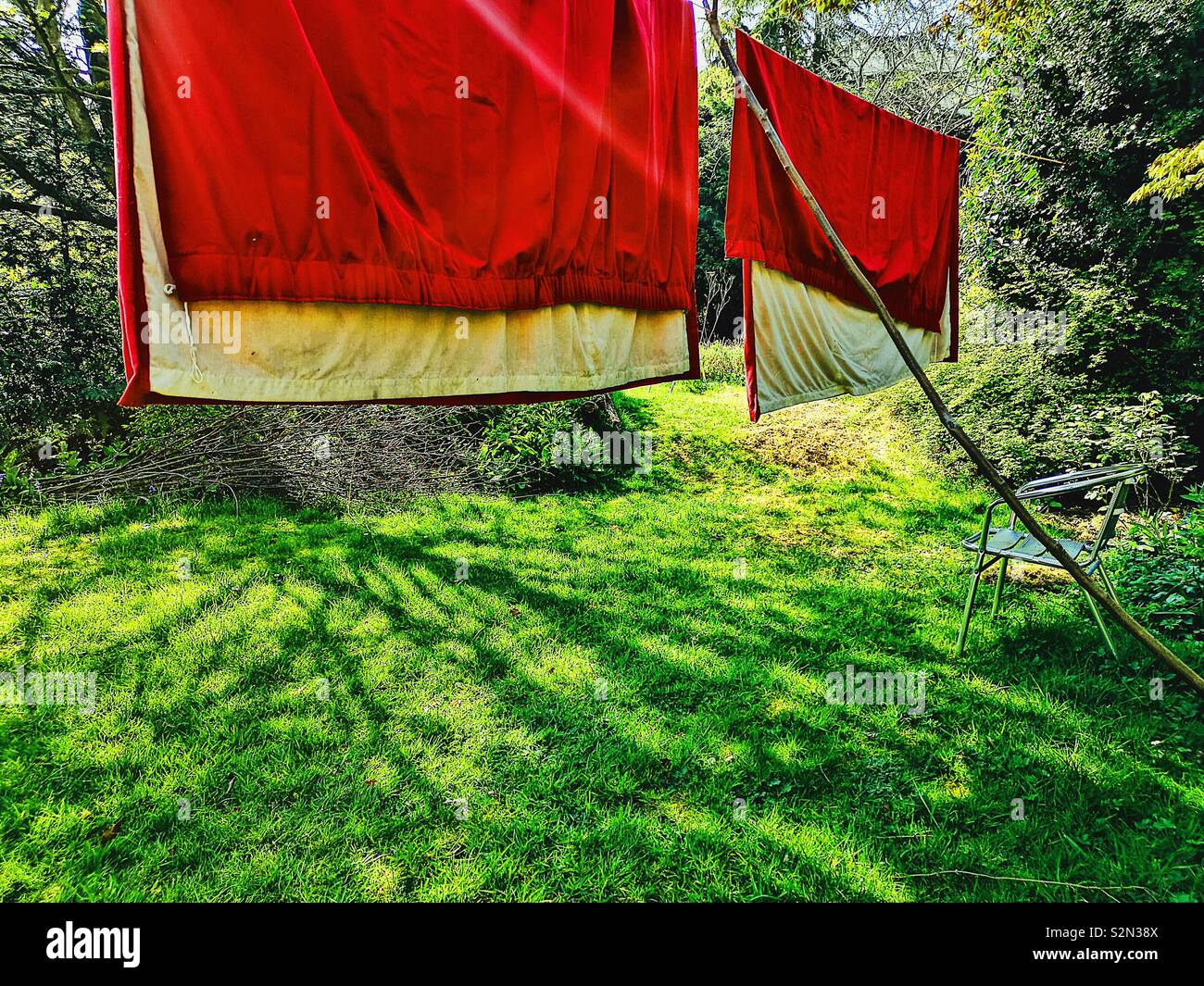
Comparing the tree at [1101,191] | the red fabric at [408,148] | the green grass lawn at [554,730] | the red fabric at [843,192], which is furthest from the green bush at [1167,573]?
the red fabric at [408,148]

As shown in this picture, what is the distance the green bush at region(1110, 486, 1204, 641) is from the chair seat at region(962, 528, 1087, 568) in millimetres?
693

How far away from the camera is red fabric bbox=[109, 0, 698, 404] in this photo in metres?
1.33

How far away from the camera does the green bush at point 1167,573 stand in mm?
3432

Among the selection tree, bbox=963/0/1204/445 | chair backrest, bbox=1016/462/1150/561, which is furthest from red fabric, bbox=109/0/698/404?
tree, bbox=963/0/1204/445

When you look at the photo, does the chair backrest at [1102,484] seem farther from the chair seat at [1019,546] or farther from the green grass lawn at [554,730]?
the green grass lawn at [554,730]

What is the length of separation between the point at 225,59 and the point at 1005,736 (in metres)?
3.68

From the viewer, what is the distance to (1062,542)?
137 inches

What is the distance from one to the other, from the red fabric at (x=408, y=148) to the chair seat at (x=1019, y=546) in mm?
2341

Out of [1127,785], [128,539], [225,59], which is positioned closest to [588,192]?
[225,59]

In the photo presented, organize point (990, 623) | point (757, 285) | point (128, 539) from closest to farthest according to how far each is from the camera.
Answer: point (757, 285) → point (990, 623) → point (128, 539)

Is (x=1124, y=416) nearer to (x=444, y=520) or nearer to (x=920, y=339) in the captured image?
(x=920, y=339)

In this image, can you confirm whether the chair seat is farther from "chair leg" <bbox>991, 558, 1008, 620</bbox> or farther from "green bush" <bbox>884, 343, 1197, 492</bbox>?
"green bush" <bbox>884, 343, 1197, 492</bbox>
